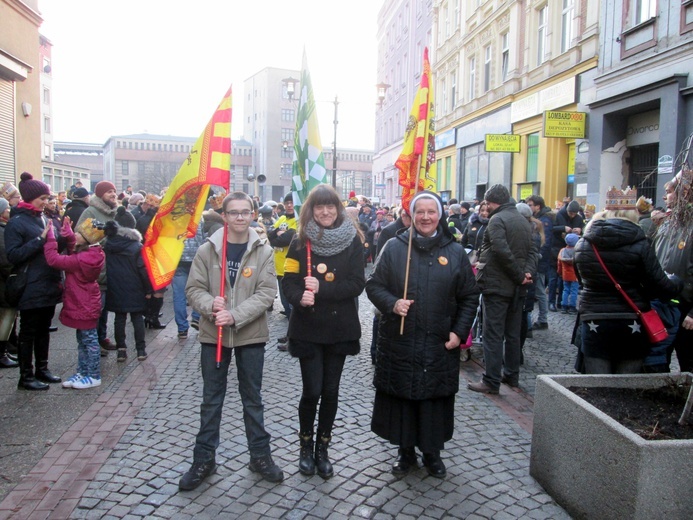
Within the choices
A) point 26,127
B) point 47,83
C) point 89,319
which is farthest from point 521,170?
point 47,83

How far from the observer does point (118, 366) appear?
6562mm

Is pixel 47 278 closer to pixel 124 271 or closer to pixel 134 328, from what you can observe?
pixel 124 271

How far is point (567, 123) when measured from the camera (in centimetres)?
1492

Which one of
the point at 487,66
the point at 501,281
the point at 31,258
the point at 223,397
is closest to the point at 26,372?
the point at 31,258

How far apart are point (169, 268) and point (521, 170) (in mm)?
17131

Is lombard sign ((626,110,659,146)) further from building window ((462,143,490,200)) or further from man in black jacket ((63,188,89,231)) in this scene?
man in black jacket ((63,188,89,231))

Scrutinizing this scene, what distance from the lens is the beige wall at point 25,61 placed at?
14.4 meters

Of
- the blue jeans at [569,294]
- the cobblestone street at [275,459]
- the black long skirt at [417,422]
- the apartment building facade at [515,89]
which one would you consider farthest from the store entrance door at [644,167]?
the black long skirt at [417,422]

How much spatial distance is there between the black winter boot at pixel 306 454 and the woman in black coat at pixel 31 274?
3063mm

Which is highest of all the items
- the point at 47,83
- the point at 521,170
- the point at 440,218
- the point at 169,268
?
the point at 47,83

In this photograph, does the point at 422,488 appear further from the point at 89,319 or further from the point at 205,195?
the point at 89,319

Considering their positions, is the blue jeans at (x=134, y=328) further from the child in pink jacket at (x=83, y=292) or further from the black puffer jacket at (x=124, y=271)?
the child in pink jacket at (x=83, y=292)

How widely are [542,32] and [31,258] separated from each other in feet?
56.6

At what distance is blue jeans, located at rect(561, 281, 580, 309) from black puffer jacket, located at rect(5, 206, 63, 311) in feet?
26.0
